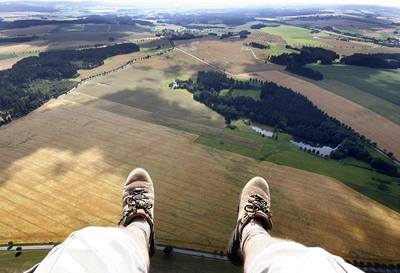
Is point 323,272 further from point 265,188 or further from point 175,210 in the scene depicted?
point 175,210

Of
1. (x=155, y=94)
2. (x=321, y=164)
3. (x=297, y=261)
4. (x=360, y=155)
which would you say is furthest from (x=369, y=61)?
(x=297, y=261)

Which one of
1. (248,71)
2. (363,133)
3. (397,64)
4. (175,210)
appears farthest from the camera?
(397,64)

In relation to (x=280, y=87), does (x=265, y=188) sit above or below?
above

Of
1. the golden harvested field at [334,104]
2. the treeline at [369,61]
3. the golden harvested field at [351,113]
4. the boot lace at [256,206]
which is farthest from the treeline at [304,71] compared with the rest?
the boot lace at [256,206]

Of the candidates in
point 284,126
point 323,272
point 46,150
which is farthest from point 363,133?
point 323,272

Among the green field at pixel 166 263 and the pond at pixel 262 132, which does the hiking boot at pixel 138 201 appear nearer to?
the green field at pixel 166 263

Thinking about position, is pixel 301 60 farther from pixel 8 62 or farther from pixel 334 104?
pixel 8 62
